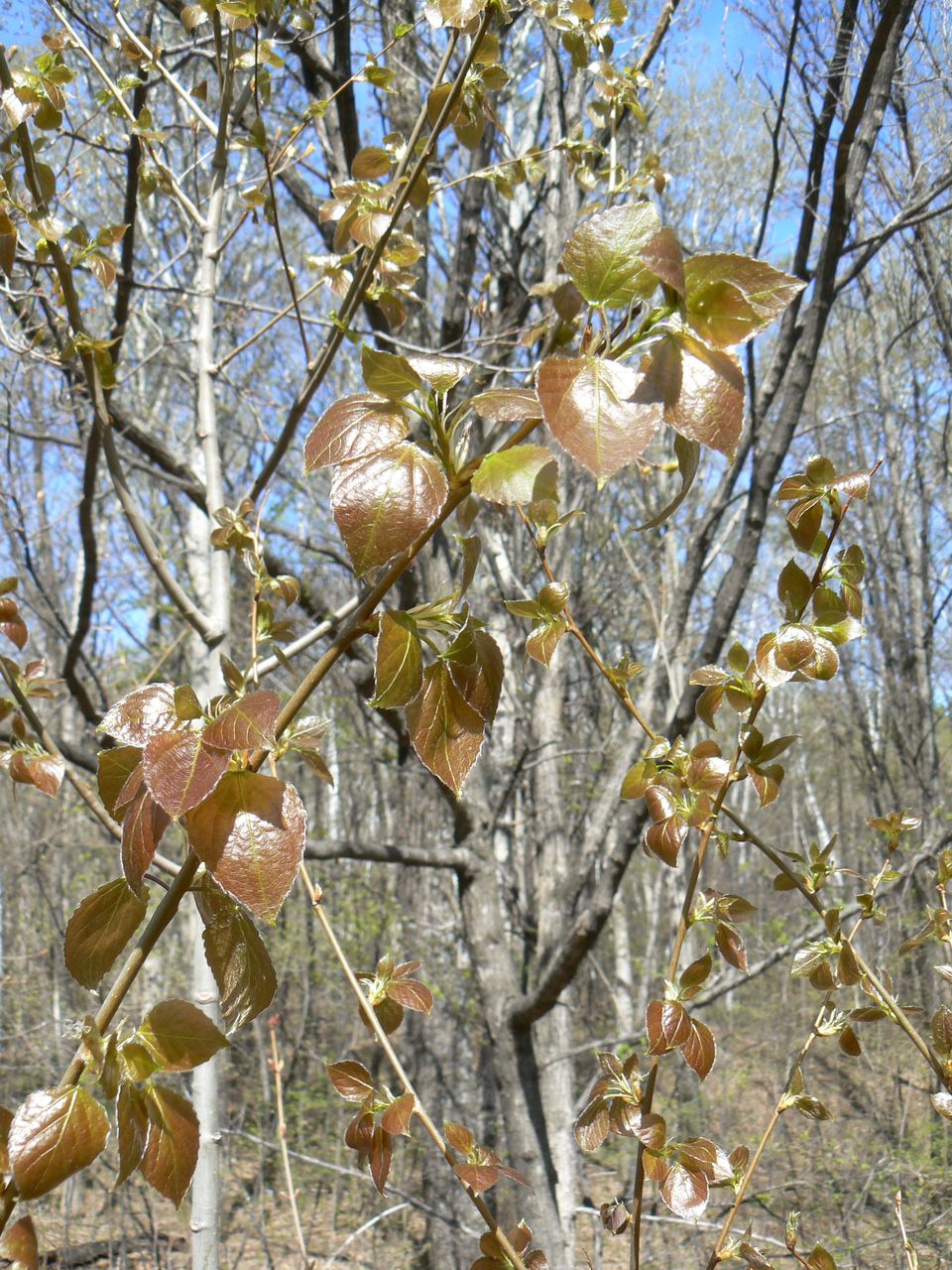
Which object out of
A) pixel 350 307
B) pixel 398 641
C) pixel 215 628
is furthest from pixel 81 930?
pixel 215 628

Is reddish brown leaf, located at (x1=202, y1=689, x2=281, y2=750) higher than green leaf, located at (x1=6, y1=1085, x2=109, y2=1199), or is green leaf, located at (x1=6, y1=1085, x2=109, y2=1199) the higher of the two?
reddish brown leaf, located at (x1=202, y1=689, x2=281, y2=750)

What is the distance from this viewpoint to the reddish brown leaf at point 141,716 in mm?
505

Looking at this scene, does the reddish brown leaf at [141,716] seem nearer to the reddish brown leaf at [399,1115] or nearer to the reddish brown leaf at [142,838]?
the reddish brown leaf at [142,838]

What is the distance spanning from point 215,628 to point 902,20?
2.18 meters

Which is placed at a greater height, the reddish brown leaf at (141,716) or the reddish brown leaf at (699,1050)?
the reddish brown leaf at (141,716)

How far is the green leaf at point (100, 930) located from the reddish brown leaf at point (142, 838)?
2.3 inches

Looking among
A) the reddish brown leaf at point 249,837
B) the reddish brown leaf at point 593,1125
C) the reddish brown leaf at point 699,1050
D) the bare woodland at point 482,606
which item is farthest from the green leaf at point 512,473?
the reddish brown leaf at point 593,1125

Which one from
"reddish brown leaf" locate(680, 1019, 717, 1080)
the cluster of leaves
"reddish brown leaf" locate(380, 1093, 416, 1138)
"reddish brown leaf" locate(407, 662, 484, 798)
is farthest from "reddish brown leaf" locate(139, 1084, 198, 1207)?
"reddish brown leaf" locate(680, 1019, 717, 1080)

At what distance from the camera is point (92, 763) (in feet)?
7.43

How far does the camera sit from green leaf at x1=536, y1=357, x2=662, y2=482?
415mm

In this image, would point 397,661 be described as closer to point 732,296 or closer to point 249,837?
point 249,837

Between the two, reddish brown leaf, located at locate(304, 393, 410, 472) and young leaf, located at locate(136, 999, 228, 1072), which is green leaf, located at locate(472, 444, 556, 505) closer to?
reddish brown leaf, located at locate(304, 393, 410, 472)

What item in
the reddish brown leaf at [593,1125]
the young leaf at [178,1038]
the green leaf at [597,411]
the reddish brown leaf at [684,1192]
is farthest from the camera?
the reddish brown leaf at [593,1125]

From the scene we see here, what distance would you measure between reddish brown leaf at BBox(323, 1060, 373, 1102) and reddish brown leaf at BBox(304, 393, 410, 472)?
63cm
